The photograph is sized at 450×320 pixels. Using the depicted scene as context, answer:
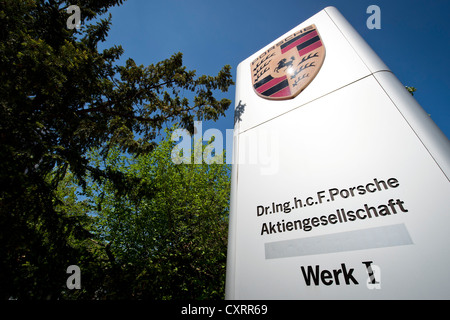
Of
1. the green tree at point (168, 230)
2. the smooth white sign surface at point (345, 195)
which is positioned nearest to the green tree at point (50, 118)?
the green tree at point (168, 230)

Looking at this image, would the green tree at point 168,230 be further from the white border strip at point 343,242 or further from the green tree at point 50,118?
the white border strip at point 343,242

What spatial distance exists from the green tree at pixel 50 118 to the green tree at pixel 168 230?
Answer: 2.19 metres

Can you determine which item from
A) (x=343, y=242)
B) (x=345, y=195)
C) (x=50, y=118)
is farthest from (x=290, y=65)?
(x=50, y=118)

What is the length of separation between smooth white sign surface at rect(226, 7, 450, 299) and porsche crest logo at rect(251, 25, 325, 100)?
14 centimetres

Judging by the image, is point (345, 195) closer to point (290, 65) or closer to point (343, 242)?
point (343, 242)

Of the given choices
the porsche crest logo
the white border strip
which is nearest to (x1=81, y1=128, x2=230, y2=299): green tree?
the porsche crest logo

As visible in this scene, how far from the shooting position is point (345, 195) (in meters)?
1.42

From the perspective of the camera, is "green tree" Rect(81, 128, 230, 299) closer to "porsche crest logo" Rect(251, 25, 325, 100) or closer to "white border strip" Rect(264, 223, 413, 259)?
"porsche crest logo" Rect(251, 25, 325, 100)

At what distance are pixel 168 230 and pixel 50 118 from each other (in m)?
6.23

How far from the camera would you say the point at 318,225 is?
1.42 metres

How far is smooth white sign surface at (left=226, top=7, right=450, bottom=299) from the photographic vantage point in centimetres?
110

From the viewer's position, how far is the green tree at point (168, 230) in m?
7.91
